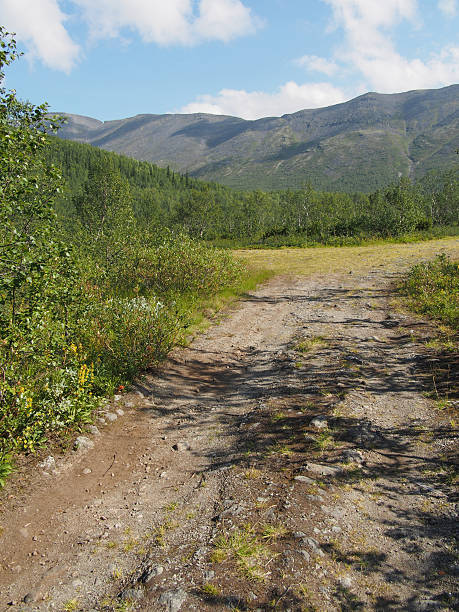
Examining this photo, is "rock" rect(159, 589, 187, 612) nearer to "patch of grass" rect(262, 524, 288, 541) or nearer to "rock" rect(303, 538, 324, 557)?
"patch of grass" rect(262, 524, 288, 541)

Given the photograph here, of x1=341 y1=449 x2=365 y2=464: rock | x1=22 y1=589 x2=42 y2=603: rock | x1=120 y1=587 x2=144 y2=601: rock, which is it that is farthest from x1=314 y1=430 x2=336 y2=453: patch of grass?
x1=22 y1=589 x2=42 y2=603: rock

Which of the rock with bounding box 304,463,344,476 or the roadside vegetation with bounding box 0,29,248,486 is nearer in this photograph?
the rock with bounding box 304,463,344,476

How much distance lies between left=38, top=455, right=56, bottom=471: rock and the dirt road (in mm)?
61

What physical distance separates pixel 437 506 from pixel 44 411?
5.45m

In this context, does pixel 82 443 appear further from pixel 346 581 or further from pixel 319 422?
pixel 346 581

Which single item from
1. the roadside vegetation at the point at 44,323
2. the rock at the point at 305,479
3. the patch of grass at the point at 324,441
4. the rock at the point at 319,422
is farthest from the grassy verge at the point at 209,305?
the rock at the point at 305,479

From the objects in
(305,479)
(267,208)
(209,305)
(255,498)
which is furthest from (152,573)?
(267,208)

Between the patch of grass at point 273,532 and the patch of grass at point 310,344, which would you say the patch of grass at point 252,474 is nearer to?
the patch of grass at point 273,532

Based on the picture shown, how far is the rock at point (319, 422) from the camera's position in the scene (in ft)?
19.6

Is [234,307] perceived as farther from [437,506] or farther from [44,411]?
[437,506]

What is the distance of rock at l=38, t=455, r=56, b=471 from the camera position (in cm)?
528

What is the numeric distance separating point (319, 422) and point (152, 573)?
3371 mm

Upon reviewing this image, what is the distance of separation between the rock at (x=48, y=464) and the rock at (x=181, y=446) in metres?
1.77

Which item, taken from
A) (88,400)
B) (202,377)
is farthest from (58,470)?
(202,377)
